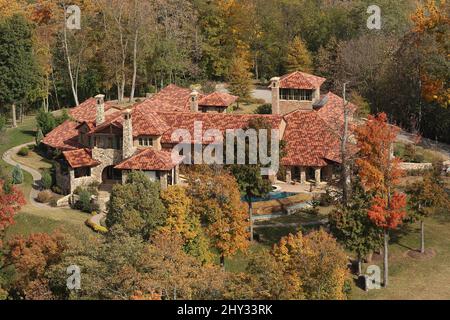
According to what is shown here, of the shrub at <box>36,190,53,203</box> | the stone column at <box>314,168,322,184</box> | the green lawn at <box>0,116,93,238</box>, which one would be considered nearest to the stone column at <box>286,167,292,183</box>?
the stone column at <box>314,168,322,184</box>

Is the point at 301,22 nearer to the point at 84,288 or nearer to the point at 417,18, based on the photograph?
the point at 417,18

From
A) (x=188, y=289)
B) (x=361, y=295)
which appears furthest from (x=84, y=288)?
(x=361, y=295)

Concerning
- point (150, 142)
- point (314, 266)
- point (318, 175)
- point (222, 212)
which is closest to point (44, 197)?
point (150, 142)

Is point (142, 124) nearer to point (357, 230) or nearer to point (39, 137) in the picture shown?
point (39, 137)

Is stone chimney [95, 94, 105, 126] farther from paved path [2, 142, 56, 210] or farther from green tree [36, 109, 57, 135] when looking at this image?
green tree [36, 109, 57, 135]

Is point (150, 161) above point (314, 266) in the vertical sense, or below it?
above

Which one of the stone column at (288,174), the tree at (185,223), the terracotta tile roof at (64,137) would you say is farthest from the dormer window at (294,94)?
the tree at (185,223)

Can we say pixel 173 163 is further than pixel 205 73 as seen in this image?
No

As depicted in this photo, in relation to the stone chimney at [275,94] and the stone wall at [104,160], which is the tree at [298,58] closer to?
the stone chimney at [275,94]
